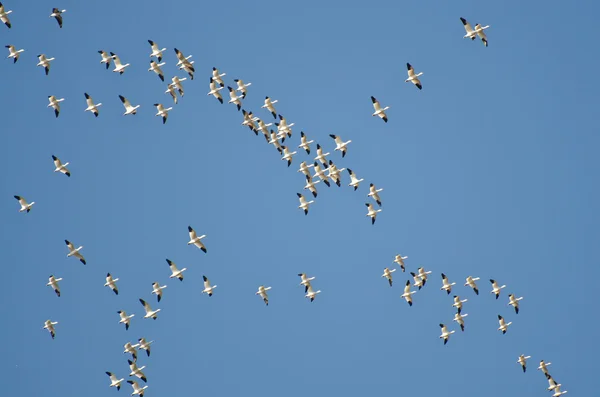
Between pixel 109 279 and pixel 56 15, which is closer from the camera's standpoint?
pixel 56 15

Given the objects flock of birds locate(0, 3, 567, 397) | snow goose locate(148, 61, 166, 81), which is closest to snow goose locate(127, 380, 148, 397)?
flock of birds locate(0, 3, 567, 397)

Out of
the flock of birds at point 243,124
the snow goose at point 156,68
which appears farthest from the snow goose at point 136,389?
the snow goose at point 156,68

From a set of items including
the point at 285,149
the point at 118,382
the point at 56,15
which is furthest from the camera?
the point at 285,149

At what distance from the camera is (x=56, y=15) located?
192 ft

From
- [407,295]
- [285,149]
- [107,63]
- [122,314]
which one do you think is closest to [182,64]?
[107,63]

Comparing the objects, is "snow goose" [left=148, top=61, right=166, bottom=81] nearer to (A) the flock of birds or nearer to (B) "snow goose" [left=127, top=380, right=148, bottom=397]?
(A) the flock of birds

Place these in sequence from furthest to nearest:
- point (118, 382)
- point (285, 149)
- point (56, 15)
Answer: point (285, 149) → point (118, 382) → point (56, 15)

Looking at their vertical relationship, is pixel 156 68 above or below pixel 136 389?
above

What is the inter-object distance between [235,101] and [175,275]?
10.4 meters

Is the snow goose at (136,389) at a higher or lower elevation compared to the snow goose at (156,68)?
lower

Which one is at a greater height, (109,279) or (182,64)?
(182,64)

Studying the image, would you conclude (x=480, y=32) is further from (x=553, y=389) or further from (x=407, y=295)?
(x=553, y=389)

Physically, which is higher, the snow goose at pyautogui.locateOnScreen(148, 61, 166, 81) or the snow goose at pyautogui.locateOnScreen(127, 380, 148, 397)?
the snow goose at pyautogui.locateOnScreen(148, 61, 166, 81)

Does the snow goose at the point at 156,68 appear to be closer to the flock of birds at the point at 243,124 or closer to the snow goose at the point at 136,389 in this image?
the flock of birds at the point at 243,124
